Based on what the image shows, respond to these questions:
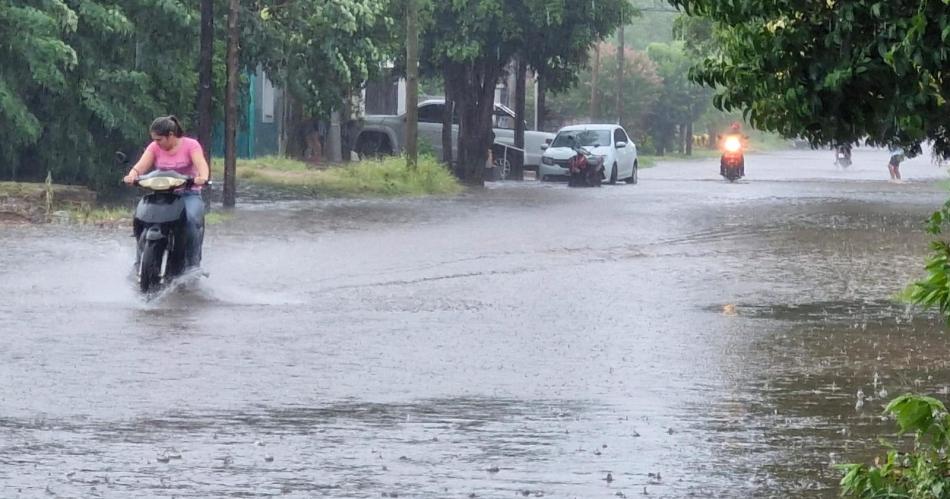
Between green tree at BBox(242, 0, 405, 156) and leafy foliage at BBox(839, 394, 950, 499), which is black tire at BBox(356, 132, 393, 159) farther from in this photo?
leafy foliage at BBox(839, 394, 950, 499)

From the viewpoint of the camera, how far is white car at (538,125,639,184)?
4175cm

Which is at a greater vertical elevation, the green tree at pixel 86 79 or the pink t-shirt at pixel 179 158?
the green tree at pixel 86 79

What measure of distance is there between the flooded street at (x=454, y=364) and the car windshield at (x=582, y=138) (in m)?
19.1

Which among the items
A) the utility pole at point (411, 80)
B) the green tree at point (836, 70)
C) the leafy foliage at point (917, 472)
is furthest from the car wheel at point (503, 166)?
the leafy foliage at point (917, 472)

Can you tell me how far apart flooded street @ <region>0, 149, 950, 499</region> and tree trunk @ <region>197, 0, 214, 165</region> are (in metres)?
3.27

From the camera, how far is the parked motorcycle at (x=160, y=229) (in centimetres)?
1487

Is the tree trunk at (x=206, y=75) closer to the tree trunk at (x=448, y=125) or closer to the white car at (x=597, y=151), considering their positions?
the tree trunk at (x=448, y=125)

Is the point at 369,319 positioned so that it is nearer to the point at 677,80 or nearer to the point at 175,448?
the point at 175,448

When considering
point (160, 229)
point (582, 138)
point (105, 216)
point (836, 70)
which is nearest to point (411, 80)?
point (582, 138)

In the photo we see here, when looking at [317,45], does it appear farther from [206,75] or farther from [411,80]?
[206,75]

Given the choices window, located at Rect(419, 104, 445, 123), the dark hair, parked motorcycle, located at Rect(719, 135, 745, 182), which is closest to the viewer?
the dark hair

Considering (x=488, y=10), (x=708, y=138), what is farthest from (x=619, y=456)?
(x=708, y=138)

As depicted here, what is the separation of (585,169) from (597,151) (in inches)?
38.7

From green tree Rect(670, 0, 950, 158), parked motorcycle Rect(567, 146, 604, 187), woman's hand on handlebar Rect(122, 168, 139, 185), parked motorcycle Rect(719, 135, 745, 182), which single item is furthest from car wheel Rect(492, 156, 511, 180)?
green tree Rect(670, 0, 950, 158)
